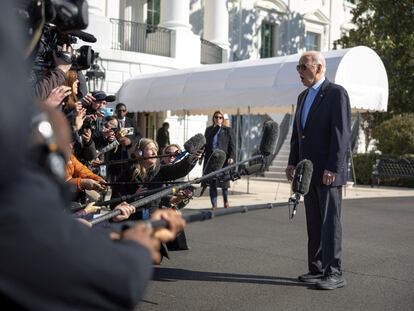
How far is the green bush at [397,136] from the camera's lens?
20109 mm

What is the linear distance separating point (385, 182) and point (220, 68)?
7563 millimetres

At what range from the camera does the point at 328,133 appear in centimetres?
552

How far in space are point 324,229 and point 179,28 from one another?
1601cm

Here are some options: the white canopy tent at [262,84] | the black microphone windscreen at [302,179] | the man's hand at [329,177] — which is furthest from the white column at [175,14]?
the black microphone windscreen at [302,179]

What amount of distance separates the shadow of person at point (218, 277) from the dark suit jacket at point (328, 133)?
3.37 ft

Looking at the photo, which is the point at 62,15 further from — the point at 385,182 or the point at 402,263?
the point at 385,182

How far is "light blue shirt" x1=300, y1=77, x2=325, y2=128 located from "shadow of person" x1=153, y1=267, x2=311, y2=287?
150 centimetres

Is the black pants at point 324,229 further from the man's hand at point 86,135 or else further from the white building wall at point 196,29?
the white building wall at point 196,29

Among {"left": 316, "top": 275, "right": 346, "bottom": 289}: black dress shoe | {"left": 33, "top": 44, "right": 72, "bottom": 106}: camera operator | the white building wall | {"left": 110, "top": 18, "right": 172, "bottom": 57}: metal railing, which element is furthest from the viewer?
{"left": 110, "top": 18, "right": 172, "bottom": 57}: metal railing

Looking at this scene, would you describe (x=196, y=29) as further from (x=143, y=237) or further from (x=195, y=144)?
(x=143, y=237)

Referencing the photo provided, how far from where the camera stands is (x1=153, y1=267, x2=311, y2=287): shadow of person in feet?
18.7

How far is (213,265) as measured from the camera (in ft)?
21.0

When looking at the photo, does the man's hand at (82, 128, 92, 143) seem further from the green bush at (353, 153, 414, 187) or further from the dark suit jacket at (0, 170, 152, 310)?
the green bush at (353, 153, 414, 187)

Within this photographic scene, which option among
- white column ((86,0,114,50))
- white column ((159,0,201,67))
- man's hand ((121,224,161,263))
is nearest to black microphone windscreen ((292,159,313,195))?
man's hand ((121,224,161,263))
